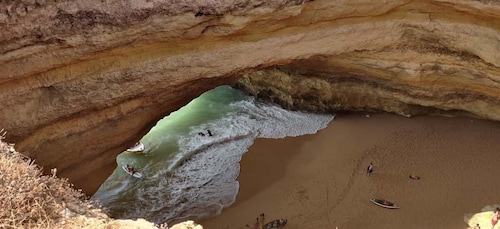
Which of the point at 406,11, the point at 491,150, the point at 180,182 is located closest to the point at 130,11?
the point at 180,182

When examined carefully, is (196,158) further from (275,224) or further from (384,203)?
(384,203)

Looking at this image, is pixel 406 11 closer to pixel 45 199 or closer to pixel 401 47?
pixel 401 47

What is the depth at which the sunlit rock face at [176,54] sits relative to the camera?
28.9ft

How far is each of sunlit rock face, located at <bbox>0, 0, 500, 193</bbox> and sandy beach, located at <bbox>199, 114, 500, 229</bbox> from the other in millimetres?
1379

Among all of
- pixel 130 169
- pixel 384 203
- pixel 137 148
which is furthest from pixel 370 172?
pixel 137 148

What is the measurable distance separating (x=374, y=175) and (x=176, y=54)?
6.30 meters

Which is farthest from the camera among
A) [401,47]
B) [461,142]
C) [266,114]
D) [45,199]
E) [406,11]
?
[266,114]

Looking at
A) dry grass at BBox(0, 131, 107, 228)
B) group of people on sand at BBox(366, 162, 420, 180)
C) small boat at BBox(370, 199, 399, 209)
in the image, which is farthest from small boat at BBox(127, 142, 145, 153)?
dry grass at BBox(0, 131, 107, 228)

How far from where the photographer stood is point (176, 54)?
10.3 metres

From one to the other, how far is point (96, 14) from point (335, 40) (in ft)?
19.3

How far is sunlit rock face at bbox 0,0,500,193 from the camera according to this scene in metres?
8.82

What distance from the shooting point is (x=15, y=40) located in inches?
328

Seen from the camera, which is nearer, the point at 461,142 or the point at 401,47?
the point at 401,47

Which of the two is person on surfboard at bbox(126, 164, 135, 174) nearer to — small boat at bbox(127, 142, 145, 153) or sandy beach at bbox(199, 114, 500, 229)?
small boat at bbox(127, 142, 145, 153)
